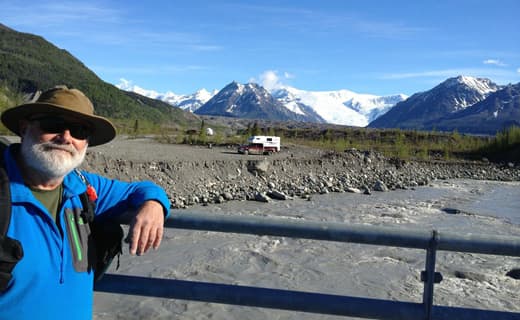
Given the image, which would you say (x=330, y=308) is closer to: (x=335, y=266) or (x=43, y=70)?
(x=335, y=266)

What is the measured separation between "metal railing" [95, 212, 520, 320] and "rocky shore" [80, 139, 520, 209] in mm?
12292

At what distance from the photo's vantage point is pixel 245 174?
66.5ft

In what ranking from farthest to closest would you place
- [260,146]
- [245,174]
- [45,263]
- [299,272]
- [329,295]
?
[260,146] < [245,174] < [299,272] < [329,295] < [45,263]

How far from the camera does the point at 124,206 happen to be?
262cm

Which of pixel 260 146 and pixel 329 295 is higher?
pixel 260 146

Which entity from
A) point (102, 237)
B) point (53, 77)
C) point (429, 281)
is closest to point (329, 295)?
point (429, 281)

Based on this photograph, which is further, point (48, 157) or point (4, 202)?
point (48, 157)

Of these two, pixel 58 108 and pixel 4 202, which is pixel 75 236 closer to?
pixel 4 202

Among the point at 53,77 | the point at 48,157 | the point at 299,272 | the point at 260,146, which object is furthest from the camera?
the point at 53,77

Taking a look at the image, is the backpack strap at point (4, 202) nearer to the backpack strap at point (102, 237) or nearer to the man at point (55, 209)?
the man at point (55, 209)

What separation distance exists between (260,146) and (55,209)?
92.5 ft

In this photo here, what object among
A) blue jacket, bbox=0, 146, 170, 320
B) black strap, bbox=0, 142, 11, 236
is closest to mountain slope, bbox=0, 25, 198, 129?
blue jacket, bbox=0, 146, 170, 320

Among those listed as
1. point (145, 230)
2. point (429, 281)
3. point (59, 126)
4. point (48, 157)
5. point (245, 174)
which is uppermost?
point (59, 126)

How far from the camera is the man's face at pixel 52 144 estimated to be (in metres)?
2.24
